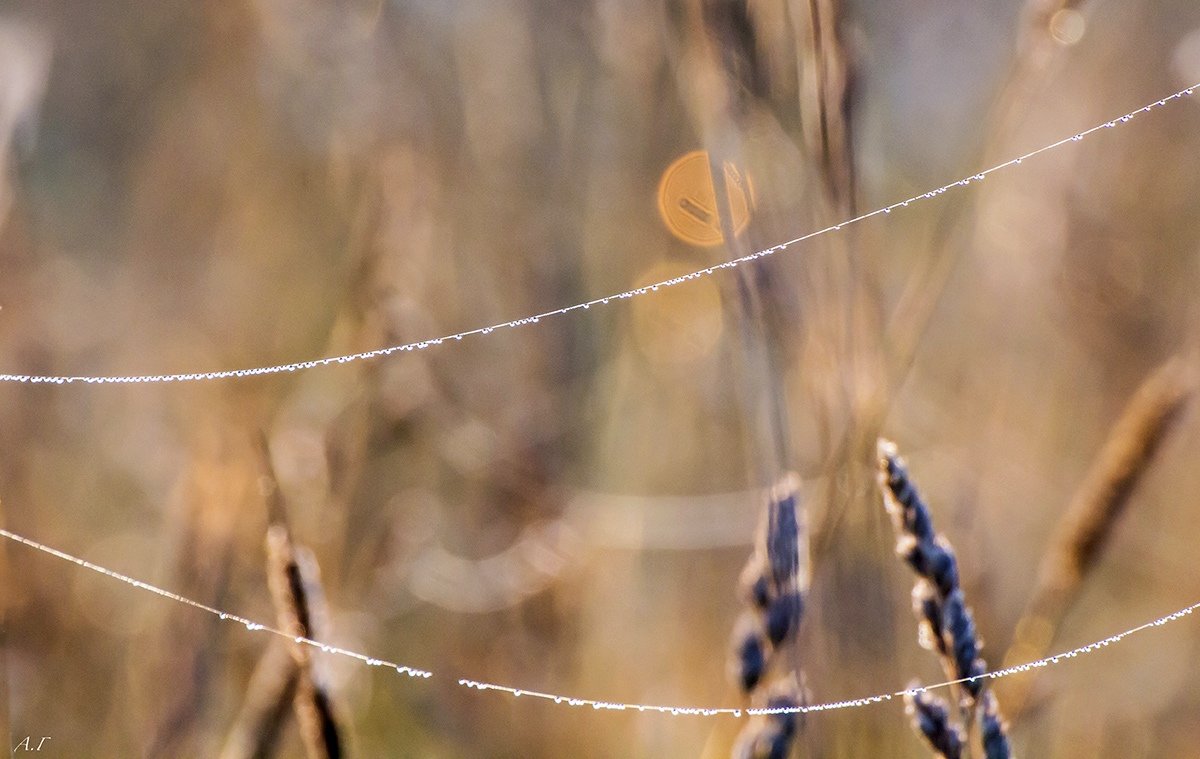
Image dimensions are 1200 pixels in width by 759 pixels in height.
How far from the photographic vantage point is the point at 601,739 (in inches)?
33.3

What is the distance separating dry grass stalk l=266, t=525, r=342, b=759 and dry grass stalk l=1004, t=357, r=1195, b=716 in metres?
0.40

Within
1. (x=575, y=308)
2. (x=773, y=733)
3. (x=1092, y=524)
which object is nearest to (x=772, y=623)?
(x=773, y=733)

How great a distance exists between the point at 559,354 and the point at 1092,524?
641 millimetres

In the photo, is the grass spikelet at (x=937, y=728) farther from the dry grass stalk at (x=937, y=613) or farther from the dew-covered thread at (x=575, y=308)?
the dew-covered thread at (x=575, y=308)

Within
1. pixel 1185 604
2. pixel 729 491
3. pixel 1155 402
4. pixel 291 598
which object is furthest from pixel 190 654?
pixel 1185 604

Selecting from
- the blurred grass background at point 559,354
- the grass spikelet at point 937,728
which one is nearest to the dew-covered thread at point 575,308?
the blurred grass background at point 559,354

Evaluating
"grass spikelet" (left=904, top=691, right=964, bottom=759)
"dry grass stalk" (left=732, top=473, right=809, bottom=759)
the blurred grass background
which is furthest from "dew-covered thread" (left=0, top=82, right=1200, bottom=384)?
"grass spikelet" (left=904, top=691, right=964, bottom=759)

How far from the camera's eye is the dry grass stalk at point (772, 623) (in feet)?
1.63

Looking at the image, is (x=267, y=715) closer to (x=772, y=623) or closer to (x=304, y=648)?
(x=304, y=648)

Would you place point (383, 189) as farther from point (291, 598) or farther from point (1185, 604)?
point (1185, 604)

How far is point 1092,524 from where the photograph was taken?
597mm

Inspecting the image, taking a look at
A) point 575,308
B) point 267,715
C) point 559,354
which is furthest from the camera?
point 559,354

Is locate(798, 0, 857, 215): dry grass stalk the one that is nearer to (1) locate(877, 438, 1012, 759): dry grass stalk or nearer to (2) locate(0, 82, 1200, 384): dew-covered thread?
(2) locate(0, 82, 1200, 384): dew-covered thread

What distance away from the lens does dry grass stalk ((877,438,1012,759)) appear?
47cm
